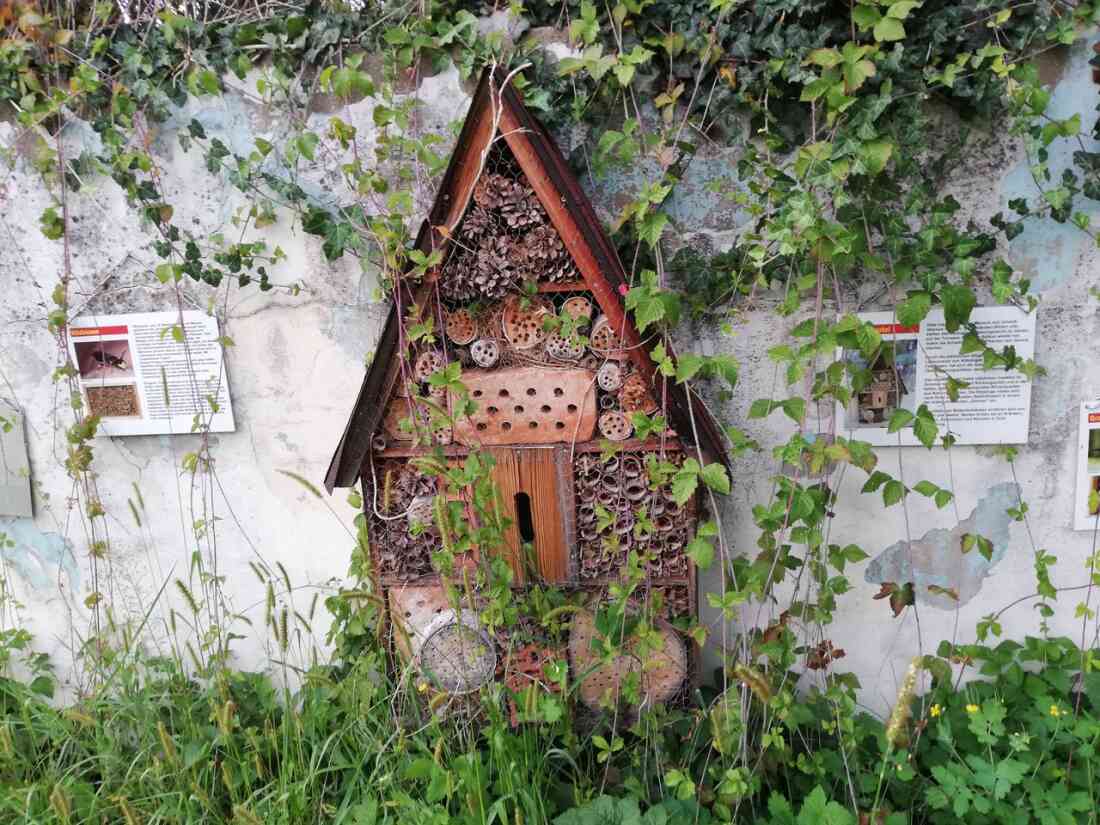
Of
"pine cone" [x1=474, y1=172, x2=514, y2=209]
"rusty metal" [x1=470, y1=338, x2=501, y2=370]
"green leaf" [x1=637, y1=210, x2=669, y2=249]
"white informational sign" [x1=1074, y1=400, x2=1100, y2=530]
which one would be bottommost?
"white informational sign" [x1=1074, y1=400, x2=1100, y2=530]

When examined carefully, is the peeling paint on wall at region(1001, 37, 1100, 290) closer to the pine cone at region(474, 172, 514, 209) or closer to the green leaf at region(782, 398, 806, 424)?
the green leaf at region(782, 398, 806, 424)

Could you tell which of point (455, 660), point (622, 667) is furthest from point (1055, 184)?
point (455, 660)

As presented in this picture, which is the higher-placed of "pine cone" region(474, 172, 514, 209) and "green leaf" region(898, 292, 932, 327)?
"pine cone" region(474, 172, 514, 209)

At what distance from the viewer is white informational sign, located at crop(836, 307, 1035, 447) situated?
7.33ft

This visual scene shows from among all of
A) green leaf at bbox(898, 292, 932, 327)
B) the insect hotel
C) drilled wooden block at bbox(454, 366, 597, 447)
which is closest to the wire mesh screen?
the insect hotel

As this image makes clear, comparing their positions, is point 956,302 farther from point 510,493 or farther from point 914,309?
point 510,493

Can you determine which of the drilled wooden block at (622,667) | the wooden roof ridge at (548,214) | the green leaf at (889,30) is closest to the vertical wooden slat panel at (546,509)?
the drilled wooden block at (622,667)

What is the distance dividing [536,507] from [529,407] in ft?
0.97

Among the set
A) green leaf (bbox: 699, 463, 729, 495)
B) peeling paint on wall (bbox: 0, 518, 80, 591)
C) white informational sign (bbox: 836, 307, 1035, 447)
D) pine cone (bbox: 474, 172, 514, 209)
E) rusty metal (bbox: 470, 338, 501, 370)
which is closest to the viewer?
green leaf (bbox: 699, 463, 729, 495)

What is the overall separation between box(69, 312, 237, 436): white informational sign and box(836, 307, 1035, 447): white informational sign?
2.16 meters

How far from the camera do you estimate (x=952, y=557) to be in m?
2.41

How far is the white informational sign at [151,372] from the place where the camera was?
255 cm

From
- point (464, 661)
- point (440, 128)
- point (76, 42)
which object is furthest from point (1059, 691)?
point (76, 42)

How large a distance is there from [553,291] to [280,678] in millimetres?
1901
